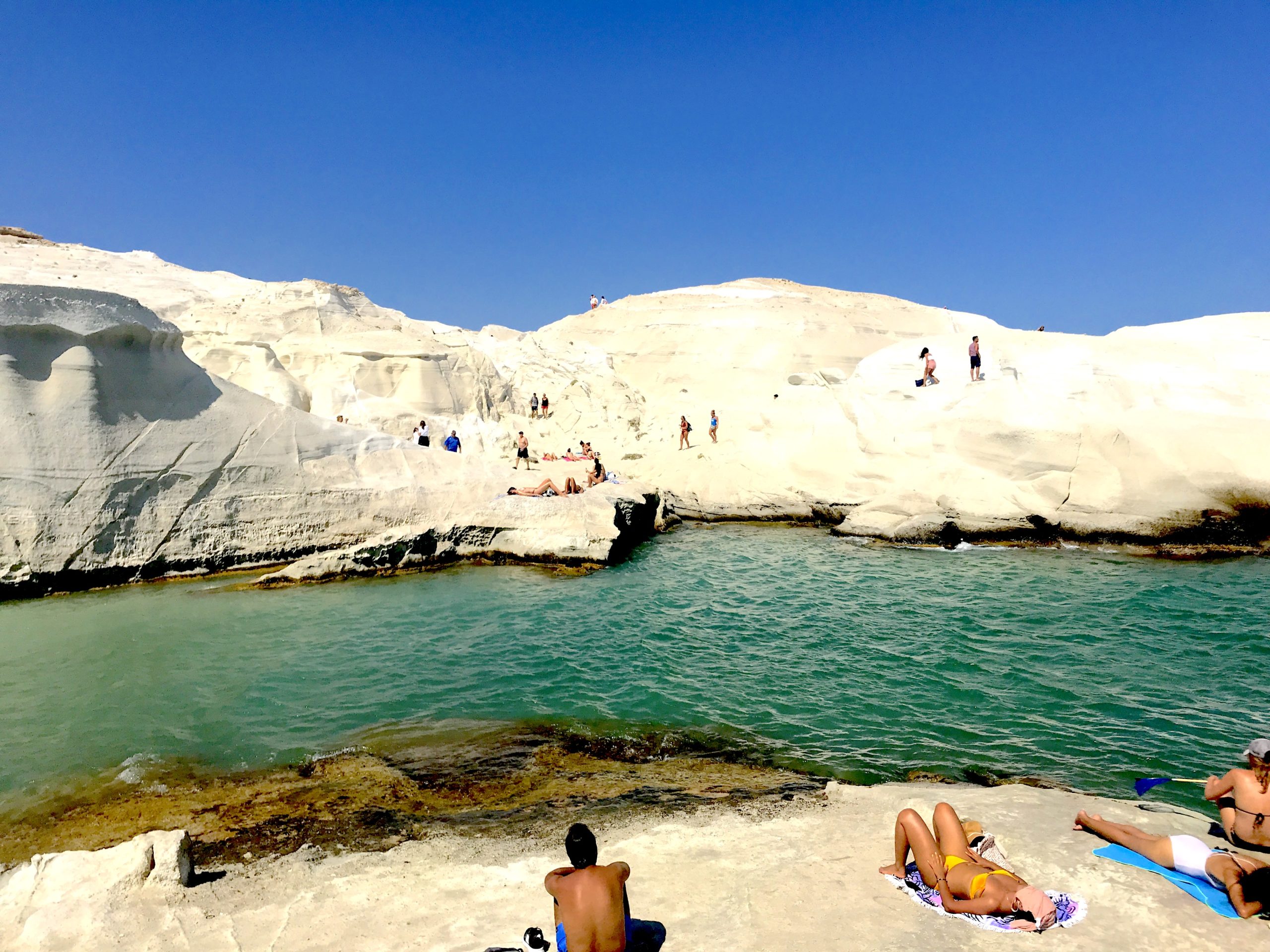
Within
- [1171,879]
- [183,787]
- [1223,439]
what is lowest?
[183,787]

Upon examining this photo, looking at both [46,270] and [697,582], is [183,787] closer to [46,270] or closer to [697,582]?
[697,582]

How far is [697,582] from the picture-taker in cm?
1271

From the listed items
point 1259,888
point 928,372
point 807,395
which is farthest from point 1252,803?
point 807,395

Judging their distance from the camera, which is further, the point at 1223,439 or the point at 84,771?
the point at 1223,439

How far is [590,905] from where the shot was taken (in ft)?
10.8

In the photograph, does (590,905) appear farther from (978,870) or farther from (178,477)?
(178,477)

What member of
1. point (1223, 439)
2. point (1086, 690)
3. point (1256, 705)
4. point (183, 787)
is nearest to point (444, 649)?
point (183, 787)

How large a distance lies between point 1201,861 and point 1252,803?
71 cm

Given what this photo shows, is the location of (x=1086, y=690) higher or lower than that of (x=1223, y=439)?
lower

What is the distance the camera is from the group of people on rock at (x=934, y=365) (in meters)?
17.6

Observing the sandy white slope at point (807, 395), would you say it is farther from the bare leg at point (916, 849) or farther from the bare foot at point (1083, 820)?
the bare leg at point (916, 849)

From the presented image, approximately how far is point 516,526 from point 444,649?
4.85 metres

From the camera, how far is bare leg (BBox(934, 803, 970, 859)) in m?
3.90

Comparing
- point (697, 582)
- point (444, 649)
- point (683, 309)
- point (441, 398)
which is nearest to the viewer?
point (444, 649)
